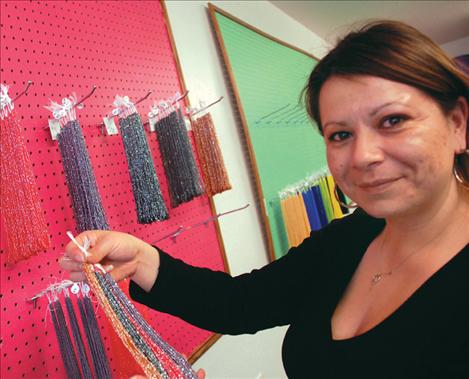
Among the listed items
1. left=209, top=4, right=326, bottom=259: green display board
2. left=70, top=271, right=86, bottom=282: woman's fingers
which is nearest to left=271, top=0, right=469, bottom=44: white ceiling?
left=209, top=4, right=326, bottom=259: green display board

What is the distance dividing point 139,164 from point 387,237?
A: 729 millimetres

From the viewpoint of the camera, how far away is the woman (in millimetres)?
712

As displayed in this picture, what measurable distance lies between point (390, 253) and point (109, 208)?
80cm

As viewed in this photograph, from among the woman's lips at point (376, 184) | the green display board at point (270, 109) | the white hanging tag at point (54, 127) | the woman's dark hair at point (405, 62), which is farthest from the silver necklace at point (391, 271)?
the green display board at point (270, 109)

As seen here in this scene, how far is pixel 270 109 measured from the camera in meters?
2.34

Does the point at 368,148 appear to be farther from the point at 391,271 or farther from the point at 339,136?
the point at 391,271

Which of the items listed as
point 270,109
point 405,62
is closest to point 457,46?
point 270,109

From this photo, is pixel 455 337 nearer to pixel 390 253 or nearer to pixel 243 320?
pixel 390 253

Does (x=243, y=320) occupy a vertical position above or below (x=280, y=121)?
below

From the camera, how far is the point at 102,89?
3.99 feet

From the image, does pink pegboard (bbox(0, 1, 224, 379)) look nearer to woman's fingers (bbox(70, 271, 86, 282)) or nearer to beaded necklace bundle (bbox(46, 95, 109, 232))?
beaded necklace bundle (bbox(46, 95, 109, 232))

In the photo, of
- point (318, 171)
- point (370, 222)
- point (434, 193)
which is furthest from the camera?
point (318, 171)

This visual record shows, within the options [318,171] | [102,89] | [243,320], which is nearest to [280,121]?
[318,171]

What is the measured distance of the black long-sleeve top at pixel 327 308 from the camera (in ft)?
2.26
